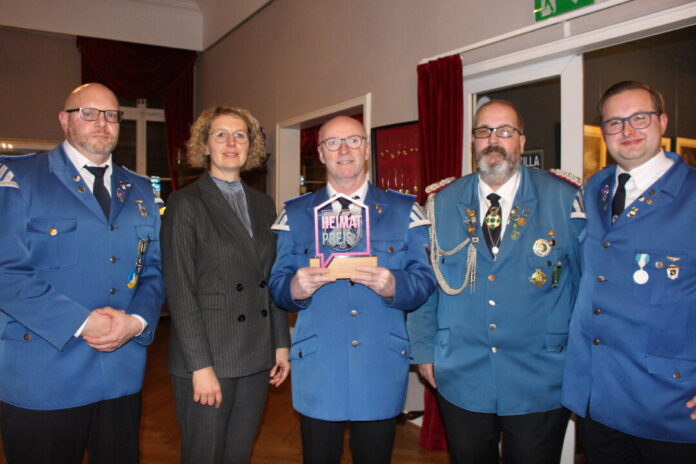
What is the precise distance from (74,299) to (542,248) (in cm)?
166

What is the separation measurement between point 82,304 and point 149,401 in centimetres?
296

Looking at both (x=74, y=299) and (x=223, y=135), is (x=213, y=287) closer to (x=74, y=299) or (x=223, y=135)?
(x=74, y=299)

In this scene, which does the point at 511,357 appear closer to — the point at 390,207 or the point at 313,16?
the point at 390,207

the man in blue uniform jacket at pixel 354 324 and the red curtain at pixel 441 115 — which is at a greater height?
the red curtain at pixel 441 115

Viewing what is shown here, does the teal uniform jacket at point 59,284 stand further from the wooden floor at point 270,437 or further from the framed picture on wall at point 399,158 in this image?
the framed picture on wall at point 399,158

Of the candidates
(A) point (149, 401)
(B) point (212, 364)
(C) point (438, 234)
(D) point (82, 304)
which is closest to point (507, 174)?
(C) point (438, 234)

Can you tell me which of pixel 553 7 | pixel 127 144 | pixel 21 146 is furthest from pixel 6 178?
pixel 127 144

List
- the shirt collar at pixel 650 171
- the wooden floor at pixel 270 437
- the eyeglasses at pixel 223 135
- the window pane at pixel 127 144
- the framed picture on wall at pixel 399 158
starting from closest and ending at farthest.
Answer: the shirt collar at pixel 650 171
the eyeglasses at pixel 223 135
the wooden floor at pixel 270 437
the framed picture on wall at pixel 399 158
the window pane at pixel 127 144

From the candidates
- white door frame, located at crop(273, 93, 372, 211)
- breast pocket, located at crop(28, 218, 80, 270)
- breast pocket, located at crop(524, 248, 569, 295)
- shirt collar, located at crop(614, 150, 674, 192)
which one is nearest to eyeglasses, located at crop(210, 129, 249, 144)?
breast pocket, located at crop(28, 218, 80, 270)

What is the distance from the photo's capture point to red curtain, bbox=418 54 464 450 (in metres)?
3.36

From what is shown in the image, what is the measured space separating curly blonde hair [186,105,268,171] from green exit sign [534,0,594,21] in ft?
5.71

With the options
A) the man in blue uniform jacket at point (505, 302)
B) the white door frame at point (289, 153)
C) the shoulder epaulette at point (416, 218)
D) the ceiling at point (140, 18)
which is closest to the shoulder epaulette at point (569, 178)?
the man in blue uniform jacket at point (505, 302)

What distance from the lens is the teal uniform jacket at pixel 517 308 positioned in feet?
6.04

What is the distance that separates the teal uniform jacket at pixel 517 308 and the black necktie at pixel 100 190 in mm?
1295
